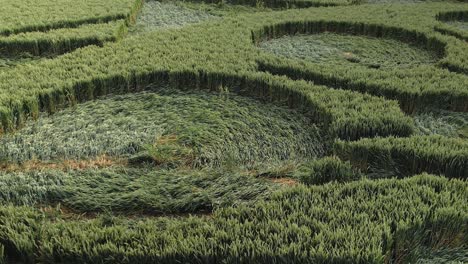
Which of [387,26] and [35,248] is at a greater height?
[387,26]

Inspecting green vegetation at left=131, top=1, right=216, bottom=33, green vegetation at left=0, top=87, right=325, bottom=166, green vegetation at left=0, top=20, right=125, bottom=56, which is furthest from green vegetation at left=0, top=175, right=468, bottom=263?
green vegetation at left=131, top=1, right=216, bottom=33

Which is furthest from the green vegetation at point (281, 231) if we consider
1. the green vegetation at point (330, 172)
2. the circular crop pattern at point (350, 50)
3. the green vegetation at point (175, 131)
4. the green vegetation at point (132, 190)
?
the circular crop pattern at point (350, 50)

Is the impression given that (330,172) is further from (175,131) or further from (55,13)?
(55,13)

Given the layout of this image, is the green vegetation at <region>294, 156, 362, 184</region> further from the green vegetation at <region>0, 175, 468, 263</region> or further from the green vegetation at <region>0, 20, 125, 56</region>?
the green vegetation at <region>0, 20, 125, 56</region>

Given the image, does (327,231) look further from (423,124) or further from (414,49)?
(414,49)

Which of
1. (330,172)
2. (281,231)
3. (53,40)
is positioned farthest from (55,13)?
(281,231)

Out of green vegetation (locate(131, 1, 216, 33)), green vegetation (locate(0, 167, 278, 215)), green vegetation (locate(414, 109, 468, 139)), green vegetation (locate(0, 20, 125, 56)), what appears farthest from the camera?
green vegetation (locate(131, 1, 216, 33))

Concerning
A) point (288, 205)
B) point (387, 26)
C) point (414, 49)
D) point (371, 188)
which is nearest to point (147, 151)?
point (288, 205)
